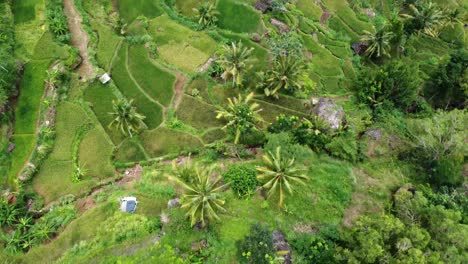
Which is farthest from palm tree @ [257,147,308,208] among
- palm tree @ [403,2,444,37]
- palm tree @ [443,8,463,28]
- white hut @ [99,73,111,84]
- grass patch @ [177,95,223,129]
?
palm tree @ [443,8,463,28]

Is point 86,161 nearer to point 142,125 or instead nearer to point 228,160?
point 142,125

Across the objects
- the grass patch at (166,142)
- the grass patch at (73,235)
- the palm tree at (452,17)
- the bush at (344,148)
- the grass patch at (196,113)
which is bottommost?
the grass patch at (73,235)

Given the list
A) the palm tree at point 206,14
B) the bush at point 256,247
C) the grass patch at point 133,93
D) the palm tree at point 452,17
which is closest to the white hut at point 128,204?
the grass patch at point 133,93

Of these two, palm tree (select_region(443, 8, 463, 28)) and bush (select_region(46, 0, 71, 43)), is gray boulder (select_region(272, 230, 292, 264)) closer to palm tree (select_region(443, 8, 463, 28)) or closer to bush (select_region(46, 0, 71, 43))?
bush (select_region(46, 0, 71, 43))

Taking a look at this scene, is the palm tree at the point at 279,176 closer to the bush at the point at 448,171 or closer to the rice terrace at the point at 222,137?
the rice terrace at the point at 222,137

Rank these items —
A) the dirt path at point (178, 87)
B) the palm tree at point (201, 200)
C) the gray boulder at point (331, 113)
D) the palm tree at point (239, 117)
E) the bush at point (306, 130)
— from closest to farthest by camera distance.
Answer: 1. the palm tree at point (201, 200)
2. the bush at point (306, 130)
3. the palm tree at point (239, 117)
4. the gray boulder at point (331, 113)
5. the dirt path at point (178, 87)

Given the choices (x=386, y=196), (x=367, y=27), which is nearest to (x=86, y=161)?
(x=386, y=196)
